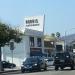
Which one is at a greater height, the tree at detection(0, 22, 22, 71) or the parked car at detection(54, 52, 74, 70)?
the tree at detection(0, 22, 22, 71)

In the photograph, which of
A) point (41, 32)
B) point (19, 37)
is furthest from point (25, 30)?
point (19, 37)

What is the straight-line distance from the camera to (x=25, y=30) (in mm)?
68875

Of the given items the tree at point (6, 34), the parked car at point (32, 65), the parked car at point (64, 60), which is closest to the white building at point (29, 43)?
the tree at point (6, 34)

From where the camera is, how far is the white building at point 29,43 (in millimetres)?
68062

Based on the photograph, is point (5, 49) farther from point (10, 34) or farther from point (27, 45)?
point (10, 34)

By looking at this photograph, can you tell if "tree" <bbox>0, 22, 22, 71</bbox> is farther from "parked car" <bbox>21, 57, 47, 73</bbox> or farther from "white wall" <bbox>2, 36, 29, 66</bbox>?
"white wall" <bbox>2, 36, 29, 66</bbox>

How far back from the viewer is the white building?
68062mm

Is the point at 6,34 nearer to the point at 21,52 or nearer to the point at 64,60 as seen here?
the point at 64,60

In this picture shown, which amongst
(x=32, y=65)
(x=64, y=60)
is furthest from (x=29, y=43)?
(x=32, y=65)

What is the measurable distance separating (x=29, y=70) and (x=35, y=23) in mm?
36992

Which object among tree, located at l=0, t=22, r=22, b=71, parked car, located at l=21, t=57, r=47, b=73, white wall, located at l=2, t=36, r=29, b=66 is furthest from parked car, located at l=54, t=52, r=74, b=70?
white wall, located at l=2, t=36, r=29, b=66

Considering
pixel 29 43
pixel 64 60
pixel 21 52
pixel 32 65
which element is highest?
pixel 29 43

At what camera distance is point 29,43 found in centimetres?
6944

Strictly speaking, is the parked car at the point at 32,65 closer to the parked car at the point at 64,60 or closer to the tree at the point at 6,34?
the parked car at the point at 64,60
